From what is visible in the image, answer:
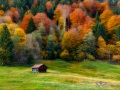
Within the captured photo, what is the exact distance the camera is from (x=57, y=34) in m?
128

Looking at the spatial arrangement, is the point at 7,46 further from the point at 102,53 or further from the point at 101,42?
the point at 101,42

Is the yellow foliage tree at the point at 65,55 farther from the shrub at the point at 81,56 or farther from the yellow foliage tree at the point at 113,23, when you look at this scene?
the yellow foliage tree at the point at 113,23

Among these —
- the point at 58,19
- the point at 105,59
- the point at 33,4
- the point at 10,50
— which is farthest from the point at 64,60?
the point at 33,4

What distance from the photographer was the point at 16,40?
97.8 m

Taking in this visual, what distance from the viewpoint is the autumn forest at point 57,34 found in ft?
322

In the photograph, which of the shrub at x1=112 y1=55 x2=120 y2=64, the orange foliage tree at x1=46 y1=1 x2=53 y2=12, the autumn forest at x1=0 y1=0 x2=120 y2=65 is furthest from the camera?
the orange foliage tree at x1=46 y1=1 x2=53 y2=12

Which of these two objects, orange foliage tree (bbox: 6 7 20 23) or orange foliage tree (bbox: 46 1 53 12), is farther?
orange foliage tree (bbox: 46 1 53 12)

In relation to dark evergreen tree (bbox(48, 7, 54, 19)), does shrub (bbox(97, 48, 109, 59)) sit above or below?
below

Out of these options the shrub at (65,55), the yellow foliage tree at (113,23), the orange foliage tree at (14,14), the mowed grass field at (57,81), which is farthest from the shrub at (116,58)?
the orange foliage tree at (14,14)

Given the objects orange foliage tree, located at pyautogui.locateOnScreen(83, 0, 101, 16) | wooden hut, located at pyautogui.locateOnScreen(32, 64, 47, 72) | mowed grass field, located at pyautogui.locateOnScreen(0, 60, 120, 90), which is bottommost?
mowed grass field, located at pyautogui.locateOnScreen(0, 60, 120, 90)

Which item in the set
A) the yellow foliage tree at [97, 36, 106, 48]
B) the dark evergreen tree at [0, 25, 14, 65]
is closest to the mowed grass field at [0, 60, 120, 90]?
the dark evergreen tree at [0, 25, 14, 65]

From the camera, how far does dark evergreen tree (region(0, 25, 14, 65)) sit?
3615 inches

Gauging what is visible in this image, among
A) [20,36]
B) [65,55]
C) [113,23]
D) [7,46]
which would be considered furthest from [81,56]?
[7,46]

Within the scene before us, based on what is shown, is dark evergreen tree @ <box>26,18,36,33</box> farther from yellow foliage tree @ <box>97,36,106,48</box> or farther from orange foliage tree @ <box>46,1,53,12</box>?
orange foliage tree @ <box>46,1,53,12</box>
